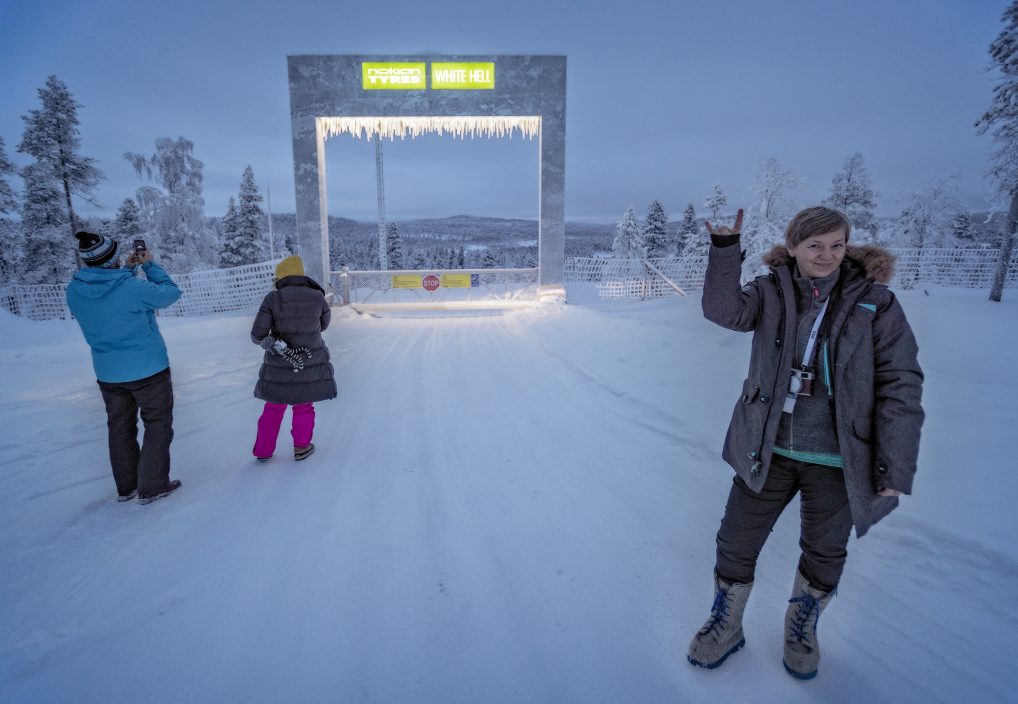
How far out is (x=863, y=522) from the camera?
1.82 metres

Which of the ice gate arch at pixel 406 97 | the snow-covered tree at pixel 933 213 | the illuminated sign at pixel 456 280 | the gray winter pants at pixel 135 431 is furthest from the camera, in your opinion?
the snow-covered tree at pixel 933 213

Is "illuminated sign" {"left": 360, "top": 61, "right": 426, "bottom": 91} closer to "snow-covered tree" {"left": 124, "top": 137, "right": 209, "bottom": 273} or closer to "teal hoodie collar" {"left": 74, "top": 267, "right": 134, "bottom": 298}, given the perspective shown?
"teal hoodie collar" {"left": 74, "top": 267, "right": 134, "bottom": 298}

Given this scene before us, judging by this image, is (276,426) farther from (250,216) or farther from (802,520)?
A: (250,216)

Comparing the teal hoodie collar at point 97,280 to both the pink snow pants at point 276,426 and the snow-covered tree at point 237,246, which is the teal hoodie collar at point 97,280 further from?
the snow-covered tree at point 237,246

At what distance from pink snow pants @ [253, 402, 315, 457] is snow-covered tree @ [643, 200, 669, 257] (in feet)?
140

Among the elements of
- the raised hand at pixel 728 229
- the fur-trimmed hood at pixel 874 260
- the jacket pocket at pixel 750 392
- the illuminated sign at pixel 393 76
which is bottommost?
the jacket pocket at pixel 750 392

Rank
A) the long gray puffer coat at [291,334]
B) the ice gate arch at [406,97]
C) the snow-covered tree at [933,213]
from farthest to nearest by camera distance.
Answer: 1. the snow-covered tree at [933,213]
2. the ice gate arch at [406,97]
3. the long gray puffer coat at [291,334]

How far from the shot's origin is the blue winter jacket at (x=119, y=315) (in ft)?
10.5

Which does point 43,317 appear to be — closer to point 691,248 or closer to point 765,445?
point 765,445

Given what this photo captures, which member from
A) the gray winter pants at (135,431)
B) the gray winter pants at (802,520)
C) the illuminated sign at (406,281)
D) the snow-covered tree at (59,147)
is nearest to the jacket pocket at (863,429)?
the gray winter pants at (802,520)

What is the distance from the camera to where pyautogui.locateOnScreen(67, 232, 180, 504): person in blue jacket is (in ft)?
10.5

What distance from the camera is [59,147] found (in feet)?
75.4

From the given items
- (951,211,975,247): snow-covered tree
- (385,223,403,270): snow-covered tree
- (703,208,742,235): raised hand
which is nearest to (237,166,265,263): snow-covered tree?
(385,223,403,270): snow-covered tree

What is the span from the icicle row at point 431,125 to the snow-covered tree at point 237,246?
24.6m
